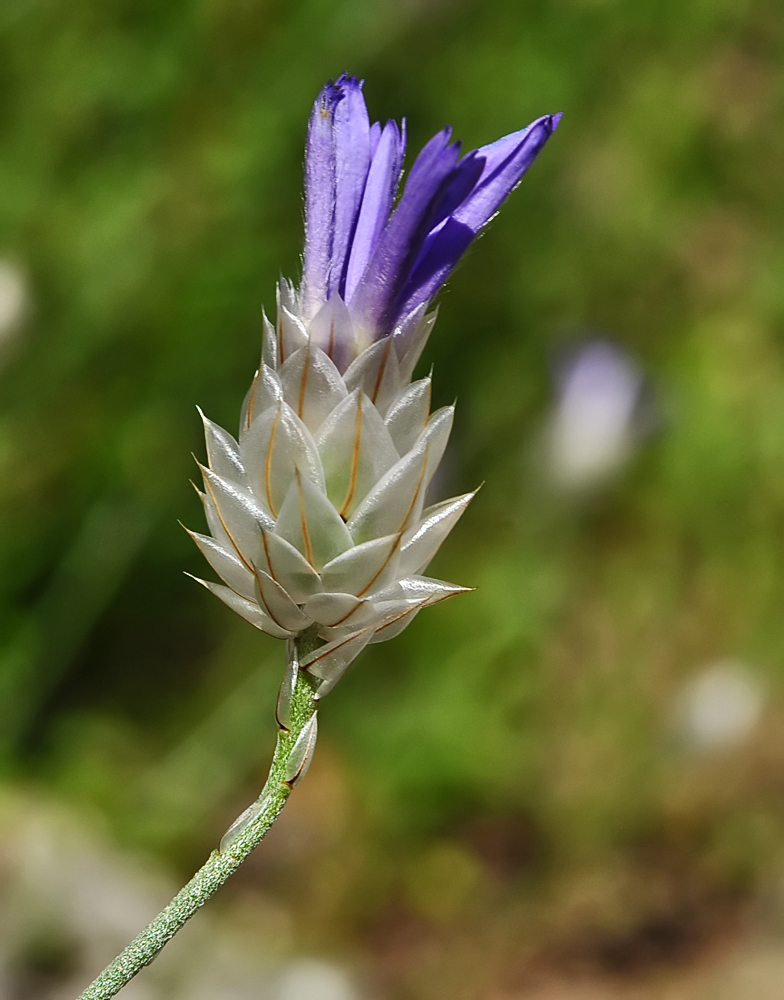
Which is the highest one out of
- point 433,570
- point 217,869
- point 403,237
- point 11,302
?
point 11,302

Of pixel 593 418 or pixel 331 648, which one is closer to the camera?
pixel 331 648

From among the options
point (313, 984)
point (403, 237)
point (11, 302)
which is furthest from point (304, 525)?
point (313, 984)

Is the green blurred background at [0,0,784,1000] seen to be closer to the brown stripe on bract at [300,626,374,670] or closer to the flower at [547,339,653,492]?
the flower at [547,339,653,492]

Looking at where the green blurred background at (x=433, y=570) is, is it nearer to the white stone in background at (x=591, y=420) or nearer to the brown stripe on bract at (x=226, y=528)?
the white stone in background at (x=591, y=420)

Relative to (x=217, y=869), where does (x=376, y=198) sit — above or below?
above

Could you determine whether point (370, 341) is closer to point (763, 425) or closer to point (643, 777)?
point (643, 777)

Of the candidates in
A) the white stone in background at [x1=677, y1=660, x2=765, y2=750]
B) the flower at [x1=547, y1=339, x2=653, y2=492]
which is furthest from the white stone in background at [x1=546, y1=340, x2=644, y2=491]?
the white stone in background at [x1=677, y1=660, x2=765, y2=750]

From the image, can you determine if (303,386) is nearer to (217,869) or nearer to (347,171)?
(347,171)
